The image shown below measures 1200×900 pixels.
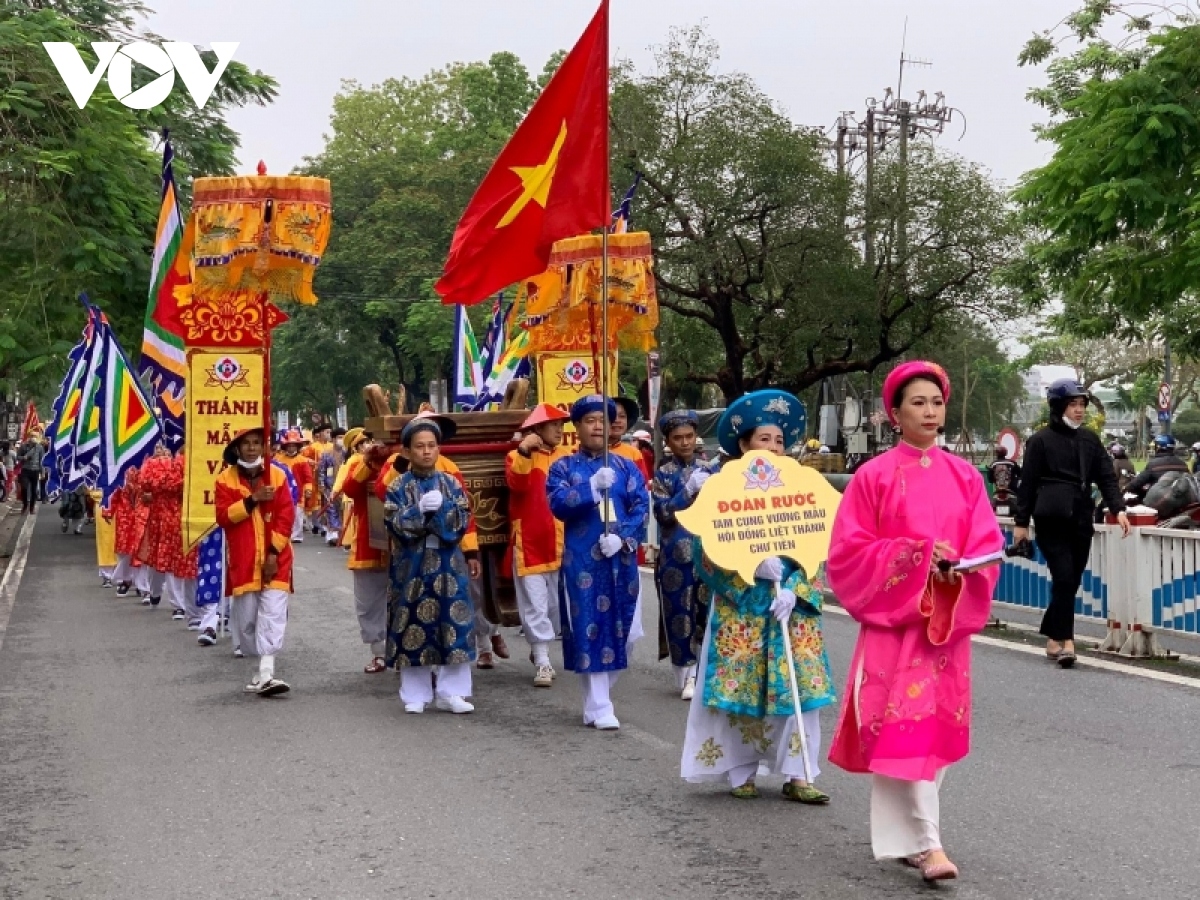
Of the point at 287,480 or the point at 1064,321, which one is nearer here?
the point at 287,480

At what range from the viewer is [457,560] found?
952 cm

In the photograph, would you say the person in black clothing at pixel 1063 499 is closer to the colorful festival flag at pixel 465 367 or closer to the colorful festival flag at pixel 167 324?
the colorful festival flag at pixel 167 324

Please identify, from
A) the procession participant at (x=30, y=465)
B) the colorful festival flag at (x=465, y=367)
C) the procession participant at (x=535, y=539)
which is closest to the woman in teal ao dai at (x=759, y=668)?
the procession participant at (x=535, y=539)

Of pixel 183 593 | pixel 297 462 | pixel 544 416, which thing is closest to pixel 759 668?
pixel 544 416

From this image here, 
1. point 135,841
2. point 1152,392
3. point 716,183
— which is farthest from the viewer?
point 1152,392

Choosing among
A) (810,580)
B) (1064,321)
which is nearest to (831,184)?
(1064,321)

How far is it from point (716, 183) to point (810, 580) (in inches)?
1088

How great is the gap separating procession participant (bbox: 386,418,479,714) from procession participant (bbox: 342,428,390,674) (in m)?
1.47

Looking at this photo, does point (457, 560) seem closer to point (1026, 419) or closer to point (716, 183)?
point (716, 183)

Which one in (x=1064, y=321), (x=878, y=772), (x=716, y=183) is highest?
(x=716, y=183)

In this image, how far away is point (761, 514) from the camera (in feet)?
21.9

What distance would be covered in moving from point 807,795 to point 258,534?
4.78 m

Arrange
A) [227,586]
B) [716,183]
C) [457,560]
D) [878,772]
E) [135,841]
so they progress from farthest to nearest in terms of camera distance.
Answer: [716,183] < [227,586] < [457,560] < [135,841] < [878,772]

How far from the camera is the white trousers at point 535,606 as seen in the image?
10.6 meters
